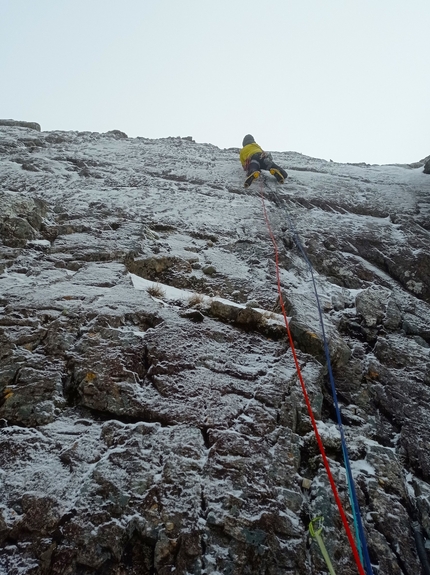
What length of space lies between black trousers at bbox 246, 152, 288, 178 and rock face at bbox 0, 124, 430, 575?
258 cm

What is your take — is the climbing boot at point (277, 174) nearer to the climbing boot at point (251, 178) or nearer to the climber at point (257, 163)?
the climber at point (257, 163)

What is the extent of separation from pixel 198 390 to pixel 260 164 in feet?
24.0

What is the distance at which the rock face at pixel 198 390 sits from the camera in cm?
223

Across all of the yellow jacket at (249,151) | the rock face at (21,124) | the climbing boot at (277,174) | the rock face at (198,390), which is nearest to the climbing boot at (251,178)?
the climbing boot at (277,174)

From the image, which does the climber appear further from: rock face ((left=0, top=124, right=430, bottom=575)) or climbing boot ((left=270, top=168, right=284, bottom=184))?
rock face ((left=0, top=124, right=430, bottom=575))

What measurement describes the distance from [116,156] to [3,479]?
30.3 feet

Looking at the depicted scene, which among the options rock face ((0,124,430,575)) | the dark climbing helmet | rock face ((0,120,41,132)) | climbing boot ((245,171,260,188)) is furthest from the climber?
rock face ((0,120,41,132))

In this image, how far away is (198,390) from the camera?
10.3 feet

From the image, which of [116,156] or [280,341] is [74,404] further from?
[116,156]

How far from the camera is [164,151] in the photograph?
446 inches

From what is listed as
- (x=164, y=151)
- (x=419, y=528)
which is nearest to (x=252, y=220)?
(x=419, y=528)

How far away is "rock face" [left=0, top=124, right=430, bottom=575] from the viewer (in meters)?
2.23

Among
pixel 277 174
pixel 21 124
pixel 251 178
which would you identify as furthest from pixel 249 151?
pixel 21 124

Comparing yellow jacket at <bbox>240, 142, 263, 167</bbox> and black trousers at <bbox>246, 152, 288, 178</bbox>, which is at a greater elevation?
yellow jacket at <bbox>240, 142, 263, 167</bbox>
